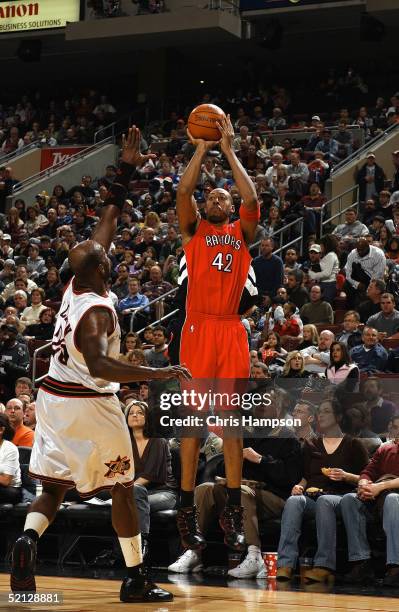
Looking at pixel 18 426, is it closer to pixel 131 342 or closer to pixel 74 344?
pixel 131 342

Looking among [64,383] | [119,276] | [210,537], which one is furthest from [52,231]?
[64,383]

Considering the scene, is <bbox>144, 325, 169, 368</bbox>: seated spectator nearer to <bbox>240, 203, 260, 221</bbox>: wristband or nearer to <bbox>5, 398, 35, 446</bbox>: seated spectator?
<bbox>5, 398, 35, 446</bbox>: seated spectator

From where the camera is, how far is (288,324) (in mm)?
12523

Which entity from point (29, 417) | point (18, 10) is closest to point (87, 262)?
point (29, 417)

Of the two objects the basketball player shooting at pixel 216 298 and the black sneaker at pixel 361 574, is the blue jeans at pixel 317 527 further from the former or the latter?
the basketball player shooting at pixel 216 298

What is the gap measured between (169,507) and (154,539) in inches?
15.8

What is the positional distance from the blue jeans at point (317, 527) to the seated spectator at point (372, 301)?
16.1 ft

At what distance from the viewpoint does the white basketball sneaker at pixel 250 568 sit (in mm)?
7312

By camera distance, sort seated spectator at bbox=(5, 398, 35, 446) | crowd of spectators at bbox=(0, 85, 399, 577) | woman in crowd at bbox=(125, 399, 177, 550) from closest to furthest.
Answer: crowd of spectators at bbox=(0, 85, 399, 577) → woman in crowd at bbox=(125, 399, 177, 550) → seated spectator at bbox=(5, 398, 35, 446)

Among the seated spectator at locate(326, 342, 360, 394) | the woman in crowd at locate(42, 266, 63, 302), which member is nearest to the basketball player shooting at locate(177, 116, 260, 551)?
the seated spectator at locate(326, 342, 360, 394)

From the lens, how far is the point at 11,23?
25266mm

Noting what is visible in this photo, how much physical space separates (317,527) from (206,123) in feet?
10.1

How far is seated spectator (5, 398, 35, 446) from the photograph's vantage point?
9898 millimetres

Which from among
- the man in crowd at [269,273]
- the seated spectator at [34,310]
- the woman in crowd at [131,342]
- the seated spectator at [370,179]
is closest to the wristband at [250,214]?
the woman in crowd at [131,342]
